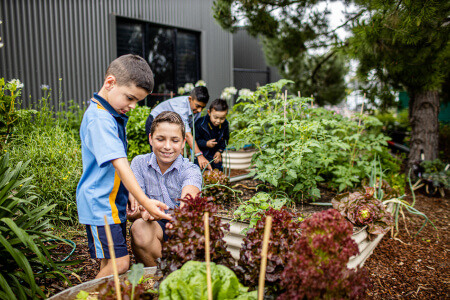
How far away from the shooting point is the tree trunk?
16.2 feet

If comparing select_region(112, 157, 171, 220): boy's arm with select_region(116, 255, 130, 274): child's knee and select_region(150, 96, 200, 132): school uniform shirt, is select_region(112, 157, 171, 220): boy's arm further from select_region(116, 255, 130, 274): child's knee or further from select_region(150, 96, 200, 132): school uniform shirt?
select_region(150, 96, 200, 132): school uniform shirt

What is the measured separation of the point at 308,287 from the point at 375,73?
3.91 meters

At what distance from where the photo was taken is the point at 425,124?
4.98 meters

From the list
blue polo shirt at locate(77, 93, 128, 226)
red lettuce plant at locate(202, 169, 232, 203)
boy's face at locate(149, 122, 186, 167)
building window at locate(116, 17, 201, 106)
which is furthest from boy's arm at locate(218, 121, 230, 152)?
building window at locate(116, 17, 201, 106)

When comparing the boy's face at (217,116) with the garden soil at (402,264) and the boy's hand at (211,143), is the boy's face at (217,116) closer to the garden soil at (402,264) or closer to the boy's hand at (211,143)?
the boy's hand at (211,143)

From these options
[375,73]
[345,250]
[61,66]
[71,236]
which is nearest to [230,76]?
[61,66]

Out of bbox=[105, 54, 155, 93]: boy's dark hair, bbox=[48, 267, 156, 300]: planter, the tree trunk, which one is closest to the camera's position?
bbox=[48, 267, 156, 300]: planter

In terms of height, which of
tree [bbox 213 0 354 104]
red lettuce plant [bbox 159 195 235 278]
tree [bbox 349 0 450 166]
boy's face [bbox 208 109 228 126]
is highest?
tree [bbox 213 0 354 104]

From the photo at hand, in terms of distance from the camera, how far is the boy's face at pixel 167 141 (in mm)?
1954

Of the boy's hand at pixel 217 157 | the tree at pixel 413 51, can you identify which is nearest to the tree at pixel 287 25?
the tree at pixel 413 51

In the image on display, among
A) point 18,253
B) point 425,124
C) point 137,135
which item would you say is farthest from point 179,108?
point 425,124

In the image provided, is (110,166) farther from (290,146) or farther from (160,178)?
(290,146)

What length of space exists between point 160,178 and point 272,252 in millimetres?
1052

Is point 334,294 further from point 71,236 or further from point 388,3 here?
point 388,3
